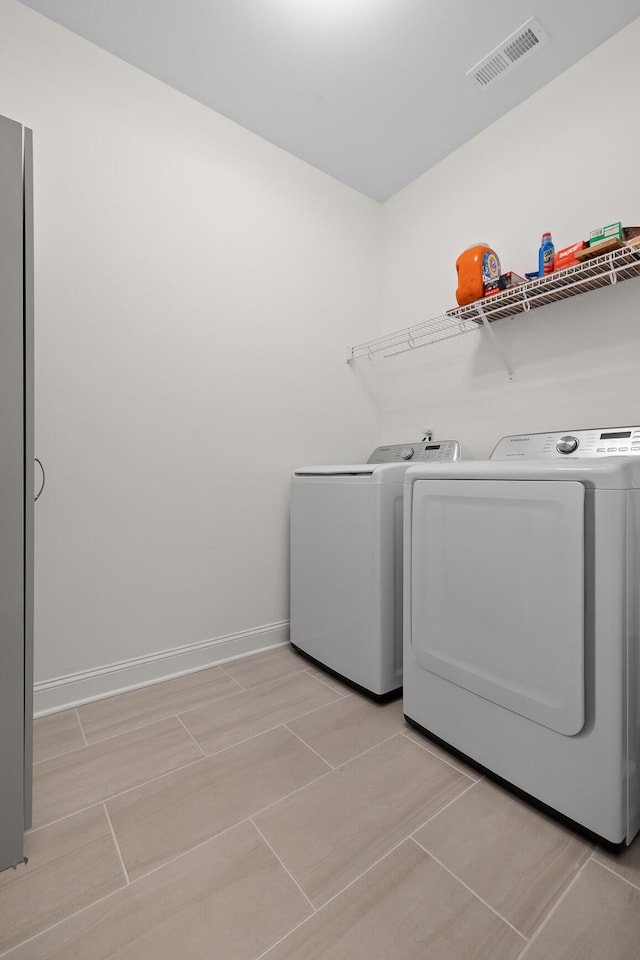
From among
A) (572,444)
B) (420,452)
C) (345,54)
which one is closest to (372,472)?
(420,452)

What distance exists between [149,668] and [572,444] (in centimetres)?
178

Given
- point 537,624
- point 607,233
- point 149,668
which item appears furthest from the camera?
point 149,668

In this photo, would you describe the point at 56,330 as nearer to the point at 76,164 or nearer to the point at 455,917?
the point at 76,164

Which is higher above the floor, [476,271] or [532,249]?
[532,249]

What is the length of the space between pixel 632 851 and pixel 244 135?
2.82 m

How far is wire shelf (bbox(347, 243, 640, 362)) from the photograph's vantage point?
57.1 inches

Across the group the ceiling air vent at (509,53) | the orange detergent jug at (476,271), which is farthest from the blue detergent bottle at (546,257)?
the ceiling air vent at (509,53)

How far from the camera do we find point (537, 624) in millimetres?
1064

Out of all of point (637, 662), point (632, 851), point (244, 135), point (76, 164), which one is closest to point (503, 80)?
point (244, 135)

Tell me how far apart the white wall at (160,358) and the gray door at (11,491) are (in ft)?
2.19

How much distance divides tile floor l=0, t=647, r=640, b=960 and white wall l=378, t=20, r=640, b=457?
4.33 feet

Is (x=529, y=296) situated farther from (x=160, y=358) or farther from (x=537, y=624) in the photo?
(x=160, y=358)

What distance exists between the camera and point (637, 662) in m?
0.97

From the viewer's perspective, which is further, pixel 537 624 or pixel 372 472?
pixel 372 472
